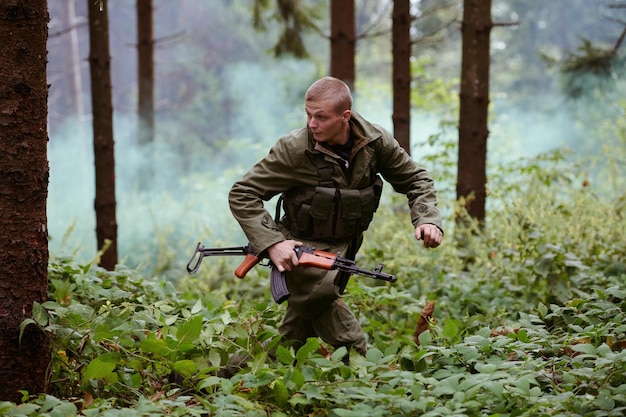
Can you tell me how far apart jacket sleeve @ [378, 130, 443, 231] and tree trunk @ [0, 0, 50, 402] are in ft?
6.53

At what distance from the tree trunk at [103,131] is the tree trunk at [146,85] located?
640 cm

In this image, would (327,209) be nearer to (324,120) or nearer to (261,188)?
(261,188)

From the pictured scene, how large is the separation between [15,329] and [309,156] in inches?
72.6

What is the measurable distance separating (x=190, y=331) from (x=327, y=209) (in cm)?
105

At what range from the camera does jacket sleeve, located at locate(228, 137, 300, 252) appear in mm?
4273

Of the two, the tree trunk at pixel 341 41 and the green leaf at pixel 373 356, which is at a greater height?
the tree trunk at pixel 341 41

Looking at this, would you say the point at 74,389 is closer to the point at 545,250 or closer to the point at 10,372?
the point at 10,372

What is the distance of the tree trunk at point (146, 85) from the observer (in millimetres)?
14219

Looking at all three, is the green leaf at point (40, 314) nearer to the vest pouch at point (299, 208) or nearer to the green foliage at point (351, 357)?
the green foliage at point (351, 357)

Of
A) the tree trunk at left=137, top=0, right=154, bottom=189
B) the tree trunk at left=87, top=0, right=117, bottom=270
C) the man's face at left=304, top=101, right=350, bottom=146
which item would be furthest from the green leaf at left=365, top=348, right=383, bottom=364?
the tree trunk at left=137, top=0, right=154, bottom=189

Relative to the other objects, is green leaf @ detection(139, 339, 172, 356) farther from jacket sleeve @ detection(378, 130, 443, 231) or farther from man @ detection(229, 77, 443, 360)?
jacket sleeve @ detection(378, 130, 443, 231)

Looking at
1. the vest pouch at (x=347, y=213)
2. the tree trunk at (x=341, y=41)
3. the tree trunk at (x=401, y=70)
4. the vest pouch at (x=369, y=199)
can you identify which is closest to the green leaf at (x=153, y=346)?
the vest pouch at (x=347, y=213)

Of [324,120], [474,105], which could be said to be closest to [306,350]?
[324,120]

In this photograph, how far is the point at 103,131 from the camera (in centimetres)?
790
